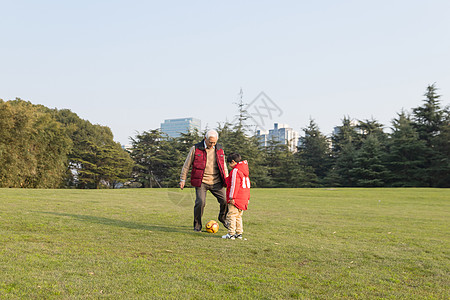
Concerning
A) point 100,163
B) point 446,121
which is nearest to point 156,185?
point 100,163

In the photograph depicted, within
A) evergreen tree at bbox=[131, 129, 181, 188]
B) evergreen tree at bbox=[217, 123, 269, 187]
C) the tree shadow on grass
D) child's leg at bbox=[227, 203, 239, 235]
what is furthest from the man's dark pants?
evergreen tree at bbox=[131, 129, 181, 188]

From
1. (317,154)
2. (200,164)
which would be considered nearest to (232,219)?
(200,164)

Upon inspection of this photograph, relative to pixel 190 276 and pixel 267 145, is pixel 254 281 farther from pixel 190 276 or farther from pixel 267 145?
pixel 267 145

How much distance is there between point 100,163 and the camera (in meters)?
53.5

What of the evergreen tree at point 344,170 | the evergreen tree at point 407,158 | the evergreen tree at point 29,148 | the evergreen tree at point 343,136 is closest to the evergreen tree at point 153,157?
the evergreen tree at point 29,148

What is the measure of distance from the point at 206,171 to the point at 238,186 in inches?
38.5

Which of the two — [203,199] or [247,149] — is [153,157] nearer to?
[247,149]

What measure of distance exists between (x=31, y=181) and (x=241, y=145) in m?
26.5

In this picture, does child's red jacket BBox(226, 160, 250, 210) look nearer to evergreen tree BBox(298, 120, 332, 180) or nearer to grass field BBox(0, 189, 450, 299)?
grass field BBox(0, 189, 450, 299)

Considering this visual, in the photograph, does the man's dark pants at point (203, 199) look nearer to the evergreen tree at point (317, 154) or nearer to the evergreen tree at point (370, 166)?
the evergreen tree at point (370, 166)

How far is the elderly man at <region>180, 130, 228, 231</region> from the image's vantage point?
26.4 ft

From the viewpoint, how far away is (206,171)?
817 centimetres

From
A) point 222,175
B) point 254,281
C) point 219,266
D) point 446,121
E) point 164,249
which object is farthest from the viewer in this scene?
point 446,121

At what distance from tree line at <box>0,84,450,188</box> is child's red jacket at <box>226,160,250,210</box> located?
34.4 m
